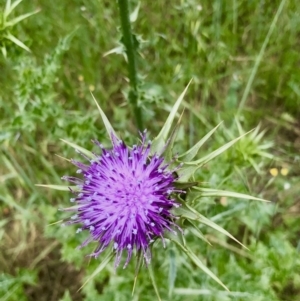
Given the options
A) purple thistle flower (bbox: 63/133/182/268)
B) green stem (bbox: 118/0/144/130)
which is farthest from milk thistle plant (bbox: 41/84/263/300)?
green stem (bbox: 118/0/144/130)

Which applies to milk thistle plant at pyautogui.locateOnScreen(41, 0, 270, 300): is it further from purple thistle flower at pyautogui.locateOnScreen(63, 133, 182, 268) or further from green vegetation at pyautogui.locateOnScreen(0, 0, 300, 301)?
green vegetation at pyautogui.locateOnScreen(0, 0, 300, 301)

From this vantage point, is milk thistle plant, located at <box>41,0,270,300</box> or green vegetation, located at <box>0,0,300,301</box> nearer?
milk thistle plant, located at <box>41,0,270,300</box>

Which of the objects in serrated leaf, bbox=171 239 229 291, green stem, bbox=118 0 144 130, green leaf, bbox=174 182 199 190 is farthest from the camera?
green stem, bbox=118 0 144 130

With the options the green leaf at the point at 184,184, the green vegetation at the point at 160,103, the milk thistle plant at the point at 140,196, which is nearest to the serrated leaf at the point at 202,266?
the milk thistle plant at the point at 140,196

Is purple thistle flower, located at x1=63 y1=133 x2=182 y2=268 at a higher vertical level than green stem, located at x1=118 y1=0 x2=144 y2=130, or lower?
lower

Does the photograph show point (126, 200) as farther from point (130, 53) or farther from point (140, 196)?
point (130, 53)

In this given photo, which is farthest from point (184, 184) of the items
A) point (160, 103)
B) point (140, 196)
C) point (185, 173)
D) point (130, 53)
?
point (160, 103)

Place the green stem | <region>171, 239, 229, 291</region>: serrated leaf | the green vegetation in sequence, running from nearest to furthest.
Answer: <region>171, 239, 229, 291</region>: serrated leaf
the green stem
the green vegetation

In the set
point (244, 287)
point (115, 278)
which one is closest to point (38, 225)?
point (115, 278)
